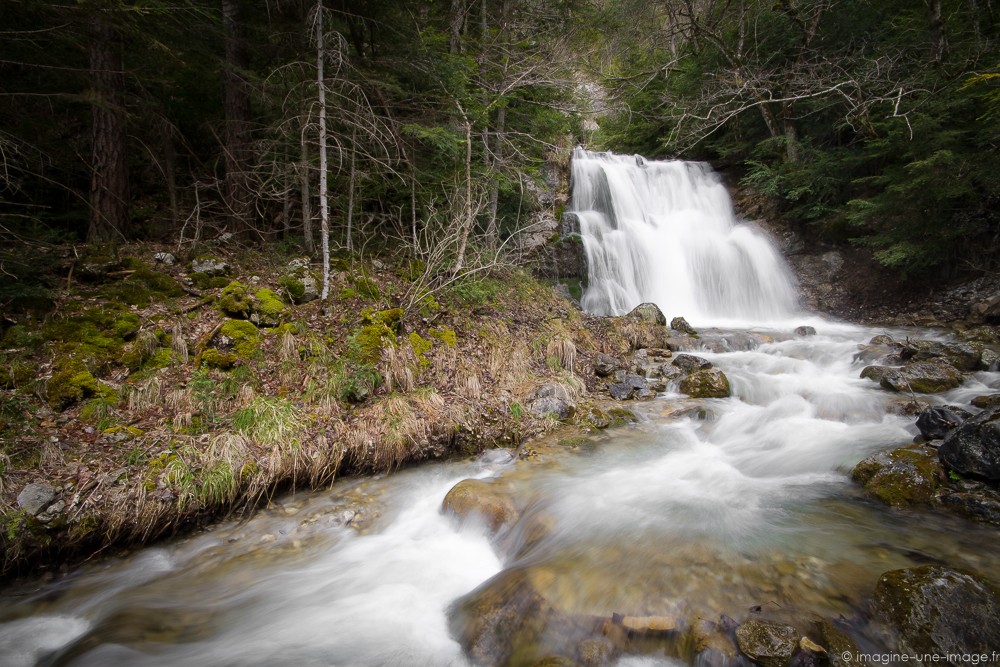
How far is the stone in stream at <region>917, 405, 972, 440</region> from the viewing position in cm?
496

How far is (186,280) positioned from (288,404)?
287cm

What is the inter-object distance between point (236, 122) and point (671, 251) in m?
12.0

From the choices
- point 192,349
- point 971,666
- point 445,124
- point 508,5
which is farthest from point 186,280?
point 508,5

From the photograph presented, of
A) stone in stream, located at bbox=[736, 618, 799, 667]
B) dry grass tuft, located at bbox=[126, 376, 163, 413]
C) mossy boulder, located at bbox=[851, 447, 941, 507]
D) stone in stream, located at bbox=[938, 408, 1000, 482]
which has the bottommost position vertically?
stone in stream, located at bbox=[736, 618, 799, 667]

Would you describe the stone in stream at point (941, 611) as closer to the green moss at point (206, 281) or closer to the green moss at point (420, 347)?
the green moss at point (420, 347)

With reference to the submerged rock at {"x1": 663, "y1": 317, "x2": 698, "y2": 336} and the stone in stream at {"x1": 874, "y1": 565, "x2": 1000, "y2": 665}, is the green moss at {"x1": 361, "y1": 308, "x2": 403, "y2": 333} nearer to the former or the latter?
the stone in stream at {"x1": 874, "y1": 565, "x2": 1000, "y2": 665}

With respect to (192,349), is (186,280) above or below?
above

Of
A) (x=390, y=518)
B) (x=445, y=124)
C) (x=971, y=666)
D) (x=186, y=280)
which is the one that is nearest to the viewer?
(x=971, y=666)

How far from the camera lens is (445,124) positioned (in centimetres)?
875

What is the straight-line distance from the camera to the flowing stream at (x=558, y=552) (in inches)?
128

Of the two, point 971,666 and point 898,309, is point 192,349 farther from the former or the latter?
point 898,309

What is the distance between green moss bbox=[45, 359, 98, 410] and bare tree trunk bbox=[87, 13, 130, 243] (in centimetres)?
269

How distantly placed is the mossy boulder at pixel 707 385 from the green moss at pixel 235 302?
23.8 ft

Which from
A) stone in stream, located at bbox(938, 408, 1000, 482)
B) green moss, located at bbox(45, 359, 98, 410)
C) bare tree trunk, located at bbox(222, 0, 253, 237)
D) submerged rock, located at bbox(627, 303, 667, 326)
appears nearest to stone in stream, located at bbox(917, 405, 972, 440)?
stone in stream, located at bbox(938, 408, 1000, 482)
